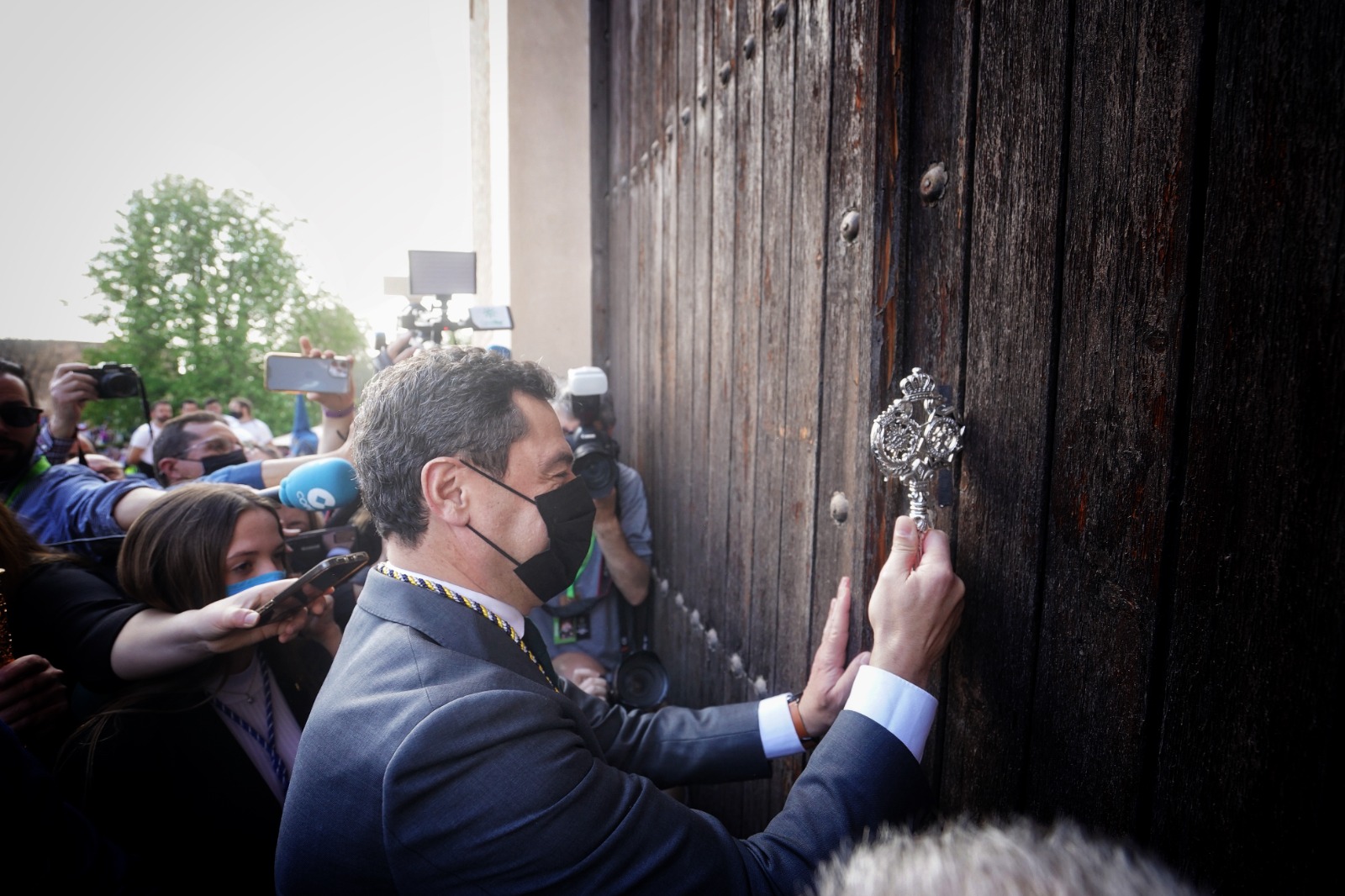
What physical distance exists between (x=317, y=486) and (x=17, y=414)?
3.91 feet

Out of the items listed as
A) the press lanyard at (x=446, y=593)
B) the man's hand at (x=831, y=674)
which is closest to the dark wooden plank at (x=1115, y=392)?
the man's hand at (x=831, y=674)

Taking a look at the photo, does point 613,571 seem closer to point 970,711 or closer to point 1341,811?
point 970,711

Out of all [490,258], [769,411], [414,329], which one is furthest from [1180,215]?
[490,258]

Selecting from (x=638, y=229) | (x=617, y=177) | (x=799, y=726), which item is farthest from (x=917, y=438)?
(x=617, y=177)

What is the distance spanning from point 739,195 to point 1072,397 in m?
1.23

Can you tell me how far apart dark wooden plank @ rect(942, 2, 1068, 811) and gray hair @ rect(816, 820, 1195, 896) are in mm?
547

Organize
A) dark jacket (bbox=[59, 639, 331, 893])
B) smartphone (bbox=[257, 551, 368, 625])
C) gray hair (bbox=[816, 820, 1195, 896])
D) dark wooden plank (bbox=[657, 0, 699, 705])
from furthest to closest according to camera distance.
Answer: dark wooden plank (bbox=[657, 0, 699, 705]) → smartphone (bbox=[257, 551, 368, 625]) → dark jacket (bbox=[59, 639, 331, 893]) → gray hair (bbox=[816, 820, 1195, 896])

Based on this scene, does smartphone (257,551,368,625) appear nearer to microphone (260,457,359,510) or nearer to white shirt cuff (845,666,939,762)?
microphone (260,457,359,510)

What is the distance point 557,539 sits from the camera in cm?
149

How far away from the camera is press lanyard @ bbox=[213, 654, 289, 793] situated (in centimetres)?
175

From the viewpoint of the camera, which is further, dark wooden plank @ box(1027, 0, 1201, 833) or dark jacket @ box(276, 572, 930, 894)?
dark jacket @ box(276, 572, 930, 894)

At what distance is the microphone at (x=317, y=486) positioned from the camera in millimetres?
2186

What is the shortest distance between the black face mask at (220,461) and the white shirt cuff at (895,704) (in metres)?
3.29

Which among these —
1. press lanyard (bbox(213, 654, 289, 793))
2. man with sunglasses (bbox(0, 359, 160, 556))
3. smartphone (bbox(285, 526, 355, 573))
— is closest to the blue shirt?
man with sunglasses (bbox(0, 359, 160, 556))
